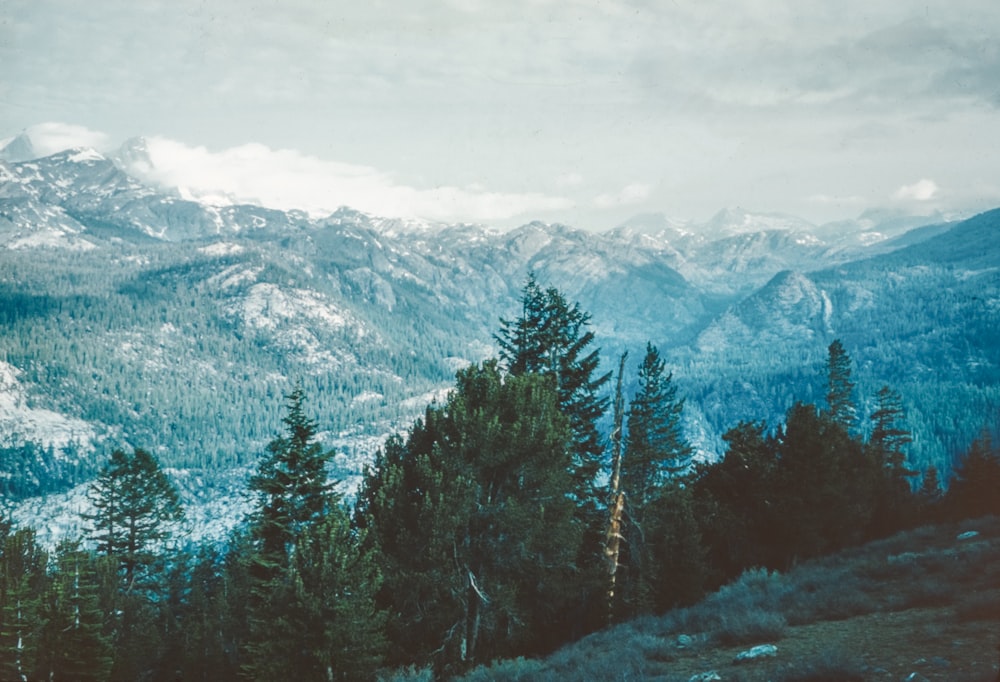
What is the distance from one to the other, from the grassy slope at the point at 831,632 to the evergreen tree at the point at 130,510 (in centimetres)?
3805

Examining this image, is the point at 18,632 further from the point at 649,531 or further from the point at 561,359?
the point at 649,531

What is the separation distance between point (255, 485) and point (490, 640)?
46.4 feet

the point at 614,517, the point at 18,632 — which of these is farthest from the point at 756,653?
the point at 18,632

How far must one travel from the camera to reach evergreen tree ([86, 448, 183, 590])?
4325cm

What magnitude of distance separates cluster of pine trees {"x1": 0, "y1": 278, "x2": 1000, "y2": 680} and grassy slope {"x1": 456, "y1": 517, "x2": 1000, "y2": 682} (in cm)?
399

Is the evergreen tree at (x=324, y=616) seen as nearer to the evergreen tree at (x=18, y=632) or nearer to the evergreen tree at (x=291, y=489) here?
the evergreen tree at (x=291, y=489)

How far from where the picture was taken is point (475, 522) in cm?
2152

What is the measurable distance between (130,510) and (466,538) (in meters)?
35.3

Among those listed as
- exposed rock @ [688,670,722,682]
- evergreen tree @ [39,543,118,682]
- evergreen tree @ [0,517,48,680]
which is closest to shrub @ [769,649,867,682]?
exposed rock @ [688,670,722,682]

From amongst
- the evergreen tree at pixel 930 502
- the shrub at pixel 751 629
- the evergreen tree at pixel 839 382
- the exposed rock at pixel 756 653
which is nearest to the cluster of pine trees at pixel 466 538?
the shrub at pixel 751 629

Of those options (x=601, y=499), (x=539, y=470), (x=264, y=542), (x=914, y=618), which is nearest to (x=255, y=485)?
(x=264, y=542)

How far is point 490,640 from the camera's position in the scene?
23047 mm

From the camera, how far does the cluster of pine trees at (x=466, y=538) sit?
760 inches

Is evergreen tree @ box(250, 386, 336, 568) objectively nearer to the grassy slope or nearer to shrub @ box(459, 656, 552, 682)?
shrub @ box(459, 656, 552, 682)
